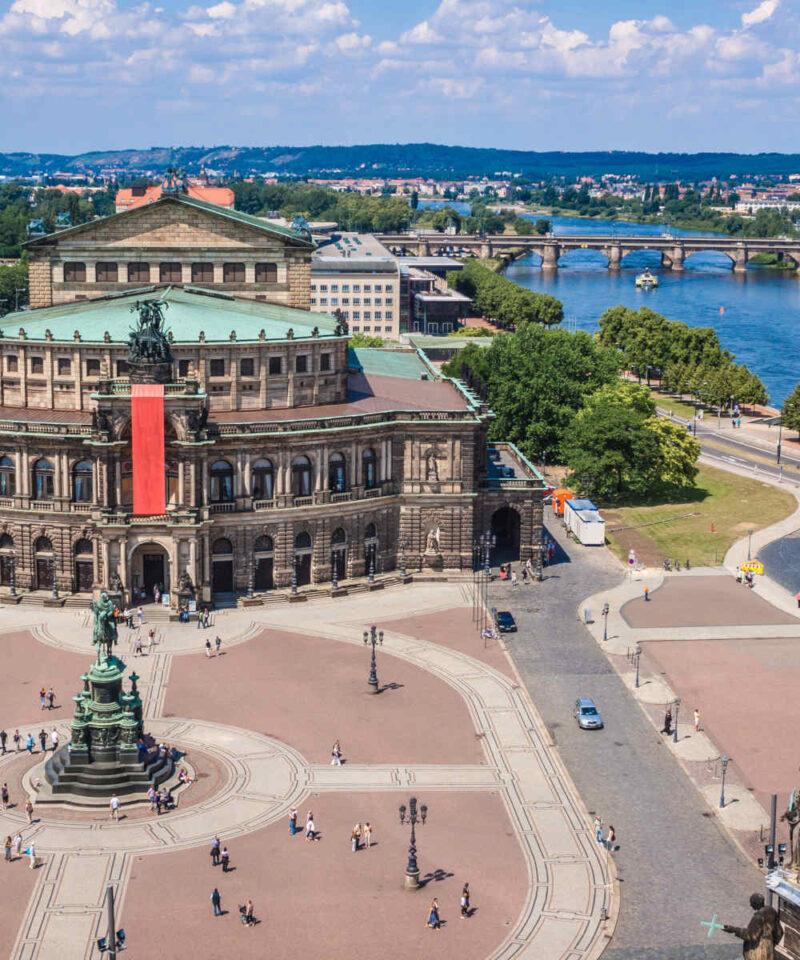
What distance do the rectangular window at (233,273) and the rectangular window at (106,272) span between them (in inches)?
353

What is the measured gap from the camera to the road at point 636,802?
59375mm

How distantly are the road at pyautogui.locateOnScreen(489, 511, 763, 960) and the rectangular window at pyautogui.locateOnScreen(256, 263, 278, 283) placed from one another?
35.3 m

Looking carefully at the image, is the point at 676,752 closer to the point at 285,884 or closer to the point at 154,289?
the point at 285,884

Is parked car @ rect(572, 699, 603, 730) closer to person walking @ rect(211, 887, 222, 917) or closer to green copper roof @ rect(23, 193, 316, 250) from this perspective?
person walking @ rect(211, 887, 222, 917)

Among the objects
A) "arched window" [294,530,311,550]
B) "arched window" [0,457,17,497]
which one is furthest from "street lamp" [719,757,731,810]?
"arched window" [0,457,17,497]

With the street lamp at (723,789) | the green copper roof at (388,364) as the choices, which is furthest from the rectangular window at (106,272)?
the street lamp at (723,789)

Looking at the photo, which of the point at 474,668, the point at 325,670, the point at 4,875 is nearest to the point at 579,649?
the point at 474,668

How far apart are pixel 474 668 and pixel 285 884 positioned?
3047cm

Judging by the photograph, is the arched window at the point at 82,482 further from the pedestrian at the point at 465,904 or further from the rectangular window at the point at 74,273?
the pedestrian at the point at 465,904

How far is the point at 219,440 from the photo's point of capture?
335ft

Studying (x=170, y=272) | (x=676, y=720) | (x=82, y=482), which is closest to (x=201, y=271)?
(x=170, y=272)

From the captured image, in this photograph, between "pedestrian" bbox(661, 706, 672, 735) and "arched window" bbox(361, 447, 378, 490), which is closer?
"pedestrian" bbox(661, 706, 672, 735)

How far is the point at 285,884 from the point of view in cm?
6228

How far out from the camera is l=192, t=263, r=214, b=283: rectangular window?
4675 inches
